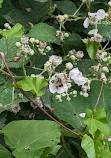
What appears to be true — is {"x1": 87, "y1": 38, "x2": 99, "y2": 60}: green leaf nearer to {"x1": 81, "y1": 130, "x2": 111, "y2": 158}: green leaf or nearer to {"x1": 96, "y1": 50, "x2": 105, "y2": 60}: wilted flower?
{"x1": 96, "y1": 50, "x2": 105, "y2": 60}: wilted flower

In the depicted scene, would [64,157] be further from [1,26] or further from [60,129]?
[1,26]

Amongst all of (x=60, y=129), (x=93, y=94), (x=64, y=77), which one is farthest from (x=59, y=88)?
(x=93, y=94)

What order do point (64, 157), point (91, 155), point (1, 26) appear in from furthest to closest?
1. point (1, 26)
2. point (64, 157)
3. point (91, 155)

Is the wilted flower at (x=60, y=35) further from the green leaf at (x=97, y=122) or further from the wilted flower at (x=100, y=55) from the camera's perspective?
the green leaf at (x=97, y=122)

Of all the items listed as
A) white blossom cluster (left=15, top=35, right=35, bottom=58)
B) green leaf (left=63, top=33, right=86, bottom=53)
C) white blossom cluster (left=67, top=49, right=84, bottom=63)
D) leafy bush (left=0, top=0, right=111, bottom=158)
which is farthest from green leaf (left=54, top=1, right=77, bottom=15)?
white blossom cluster (left=15, top=35, right=35, bottom=58)

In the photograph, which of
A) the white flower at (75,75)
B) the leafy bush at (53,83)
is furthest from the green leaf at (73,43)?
the white flower at (75,75)

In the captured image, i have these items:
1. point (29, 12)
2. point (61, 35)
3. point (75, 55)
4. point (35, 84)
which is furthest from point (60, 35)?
point (35, 84)

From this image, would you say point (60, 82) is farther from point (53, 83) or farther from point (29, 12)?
point (29, 12)
